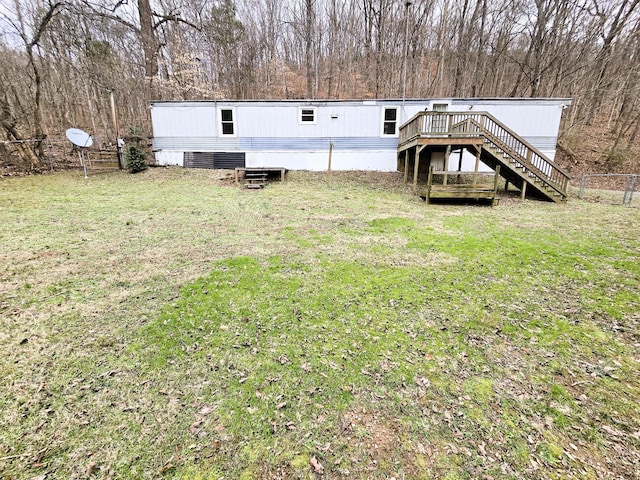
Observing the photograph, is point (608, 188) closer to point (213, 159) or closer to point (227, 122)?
point (227, 122)

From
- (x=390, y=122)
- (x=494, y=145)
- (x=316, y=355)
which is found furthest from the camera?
(x=390, y=122)

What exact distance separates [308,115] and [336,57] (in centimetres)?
1389

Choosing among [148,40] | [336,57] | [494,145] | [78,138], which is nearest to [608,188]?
[494,145]

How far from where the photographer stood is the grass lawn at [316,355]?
2.18 metres

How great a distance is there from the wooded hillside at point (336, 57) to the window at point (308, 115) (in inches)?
251

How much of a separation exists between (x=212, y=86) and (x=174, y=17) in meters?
4.38

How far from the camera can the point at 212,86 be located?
73.9 ft

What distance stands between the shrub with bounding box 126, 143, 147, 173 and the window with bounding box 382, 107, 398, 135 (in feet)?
36.0

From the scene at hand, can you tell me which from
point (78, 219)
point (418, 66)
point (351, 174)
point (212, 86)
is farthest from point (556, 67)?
point (78, 219)

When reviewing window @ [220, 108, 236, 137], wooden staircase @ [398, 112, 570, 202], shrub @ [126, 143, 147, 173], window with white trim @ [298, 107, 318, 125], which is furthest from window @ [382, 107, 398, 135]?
shrub @ [126, 143, 147, 173]

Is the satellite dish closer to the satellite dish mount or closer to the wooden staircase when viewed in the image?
the satellite dish mount

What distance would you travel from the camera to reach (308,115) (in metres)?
14.6

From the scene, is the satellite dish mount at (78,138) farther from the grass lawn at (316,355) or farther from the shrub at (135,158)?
the grass lawn at (316,355)

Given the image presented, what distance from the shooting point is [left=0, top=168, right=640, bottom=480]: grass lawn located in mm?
2180
